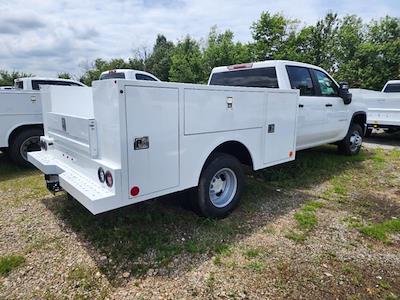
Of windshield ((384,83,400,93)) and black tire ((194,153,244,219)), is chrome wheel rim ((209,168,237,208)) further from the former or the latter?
windshield ((384,83,400,93))

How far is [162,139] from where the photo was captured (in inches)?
107

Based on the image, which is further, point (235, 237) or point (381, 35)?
point (381, 35)

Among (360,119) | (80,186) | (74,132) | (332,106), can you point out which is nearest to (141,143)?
(80,186)

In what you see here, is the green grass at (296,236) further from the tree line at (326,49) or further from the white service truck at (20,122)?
the tree line at (326,49)

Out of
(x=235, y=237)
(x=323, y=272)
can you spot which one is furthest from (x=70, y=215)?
(x=323, y=272)

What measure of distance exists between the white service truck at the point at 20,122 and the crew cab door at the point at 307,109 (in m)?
5.05

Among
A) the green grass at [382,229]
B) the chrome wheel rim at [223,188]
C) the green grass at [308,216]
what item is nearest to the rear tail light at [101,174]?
the chrome wheel rim at [223,188]

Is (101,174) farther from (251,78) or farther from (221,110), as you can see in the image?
(251,78)

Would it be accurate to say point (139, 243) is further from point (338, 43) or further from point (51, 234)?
point (338, 43)

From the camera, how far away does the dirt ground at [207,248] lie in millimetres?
2467

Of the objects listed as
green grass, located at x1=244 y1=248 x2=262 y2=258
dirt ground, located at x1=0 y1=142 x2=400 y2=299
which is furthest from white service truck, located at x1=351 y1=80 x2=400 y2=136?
green grass, located at x1=244 y1=248 x2=262 y2=258

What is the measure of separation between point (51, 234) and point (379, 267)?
3523mm

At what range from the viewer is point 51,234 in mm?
3346

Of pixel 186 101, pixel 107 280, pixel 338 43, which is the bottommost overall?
pixel 107 280
